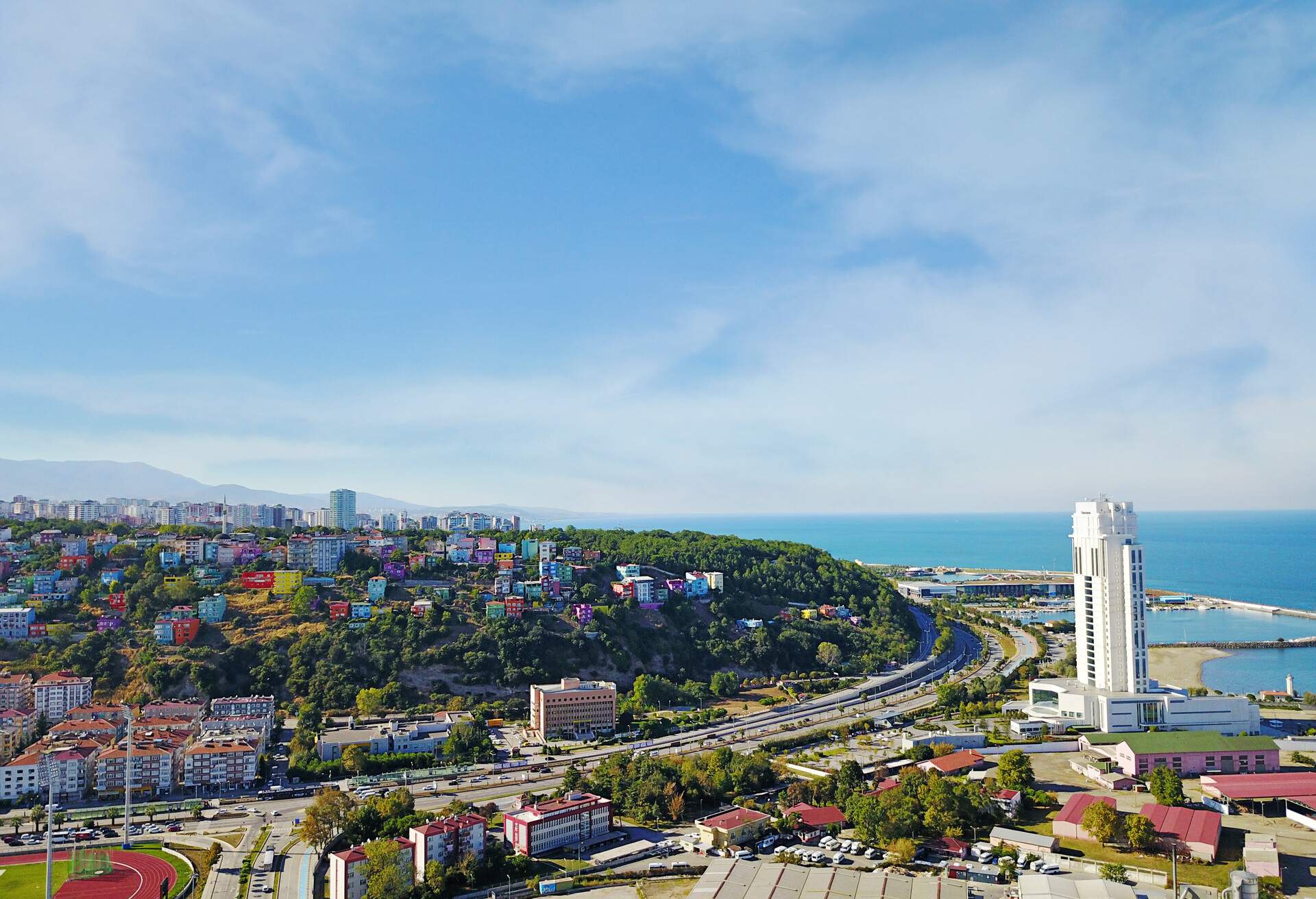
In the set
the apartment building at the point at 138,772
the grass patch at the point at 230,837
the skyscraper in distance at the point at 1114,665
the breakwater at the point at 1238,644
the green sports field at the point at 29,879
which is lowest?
the green sports field at the point at 29,879

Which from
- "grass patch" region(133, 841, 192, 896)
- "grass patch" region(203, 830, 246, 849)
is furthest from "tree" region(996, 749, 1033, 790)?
"grass patch" region(133, 841, 192, 896)

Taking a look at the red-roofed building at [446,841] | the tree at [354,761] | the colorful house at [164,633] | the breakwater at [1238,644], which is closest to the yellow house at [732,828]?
the red-roofed building at [446,841]

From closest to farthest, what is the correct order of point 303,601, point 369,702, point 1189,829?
1. point 1189,829
2. point 369,702
3. point 303,601

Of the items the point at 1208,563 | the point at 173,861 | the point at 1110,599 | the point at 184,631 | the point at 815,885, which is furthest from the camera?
the point at 1208,563

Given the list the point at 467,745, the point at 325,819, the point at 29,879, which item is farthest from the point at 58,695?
the point at 325,819

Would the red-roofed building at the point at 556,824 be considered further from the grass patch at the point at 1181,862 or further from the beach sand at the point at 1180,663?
the beach sand at the point at 1180,663

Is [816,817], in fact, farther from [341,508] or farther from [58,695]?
[341,508]

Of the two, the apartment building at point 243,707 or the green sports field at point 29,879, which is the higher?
the apartment building at point 243,707

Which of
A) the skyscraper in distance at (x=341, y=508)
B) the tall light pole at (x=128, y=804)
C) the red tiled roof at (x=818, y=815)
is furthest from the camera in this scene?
the skyscraper in distance at (x=341, y=508)
